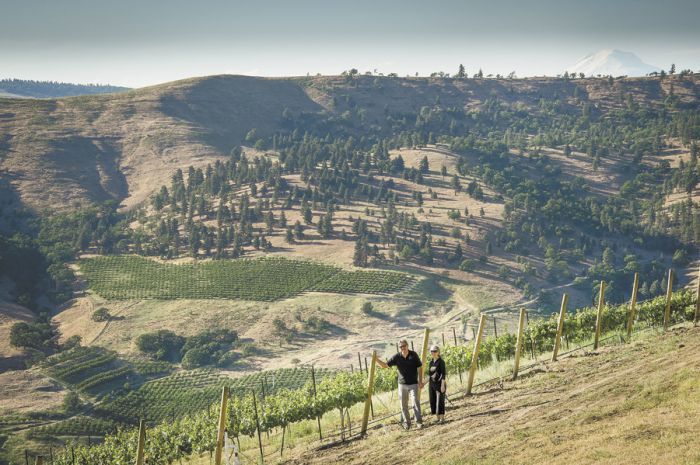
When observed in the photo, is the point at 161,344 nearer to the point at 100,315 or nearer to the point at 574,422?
the point at 100,315

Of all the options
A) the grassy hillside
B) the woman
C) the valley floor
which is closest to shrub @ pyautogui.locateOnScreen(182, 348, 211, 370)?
the grassy hillside

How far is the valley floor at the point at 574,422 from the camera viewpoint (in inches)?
465

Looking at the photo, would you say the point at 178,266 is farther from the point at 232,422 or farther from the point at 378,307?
the point at 232,422

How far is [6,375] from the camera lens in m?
73.6

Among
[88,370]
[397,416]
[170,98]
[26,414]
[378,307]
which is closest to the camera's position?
[397,416]

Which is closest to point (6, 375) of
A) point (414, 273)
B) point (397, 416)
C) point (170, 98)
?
point (414, 273)

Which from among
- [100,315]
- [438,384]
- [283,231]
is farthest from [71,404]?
[438,384]

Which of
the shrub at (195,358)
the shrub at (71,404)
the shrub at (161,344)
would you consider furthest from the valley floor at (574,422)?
the shrub at (161,344)

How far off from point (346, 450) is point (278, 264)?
283 feet

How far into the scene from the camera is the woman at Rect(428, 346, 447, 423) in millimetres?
16047

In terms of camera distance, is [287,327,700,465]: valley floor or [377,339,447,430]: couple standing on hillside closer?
[287,327,700,465]: valley floor

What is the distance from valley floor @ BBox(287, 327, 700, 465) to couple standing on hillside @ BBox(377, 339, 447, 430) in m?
0.40

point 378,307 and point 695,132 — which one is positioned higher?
point 695,132

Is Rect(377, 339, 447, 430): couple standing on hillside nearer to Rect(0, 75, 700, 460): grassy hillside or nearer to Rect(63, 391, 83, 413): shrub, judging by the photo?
Rect(0, 75, 700, 460): grassy hillside
